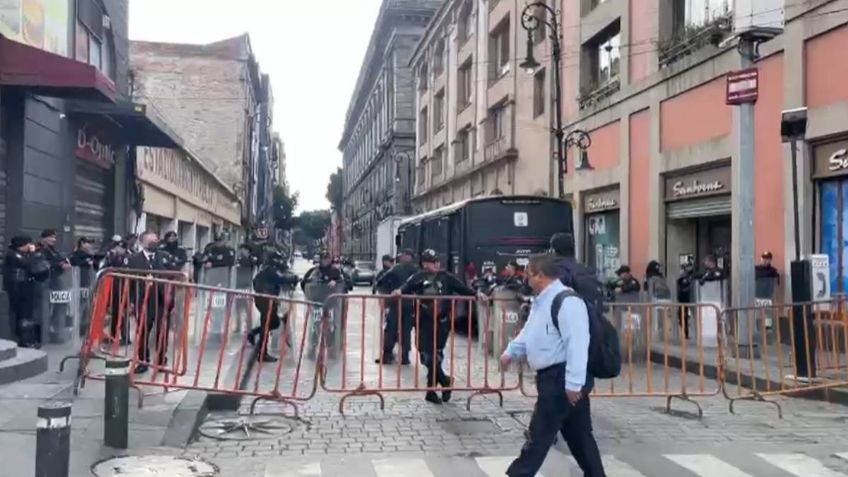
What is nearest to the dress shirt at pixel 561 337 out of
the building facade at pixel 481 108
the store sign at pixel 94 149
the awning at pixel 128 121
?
the awning at pixel 128 121

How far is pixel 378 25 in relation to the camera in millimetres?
74438

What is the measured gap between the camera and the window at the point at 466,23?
43.1 metres

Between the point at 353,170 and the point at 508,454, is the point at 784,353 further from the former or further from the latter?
the point at 353,170

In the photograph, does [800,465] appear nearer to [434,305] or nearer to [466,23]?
[434,305]

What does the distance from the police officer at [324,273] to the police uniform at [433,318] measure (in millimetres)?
4219

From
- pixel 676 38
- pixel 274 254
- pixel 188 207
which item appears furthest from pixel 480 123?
pixel 274 254

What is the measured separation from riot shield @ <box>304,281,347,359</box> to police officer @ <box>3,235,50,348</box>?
12.3 feet

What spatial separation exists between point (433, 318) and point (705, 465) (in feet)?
12.0

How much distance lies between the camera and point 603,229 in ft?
84.7

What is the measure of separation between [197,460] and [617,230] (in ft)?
62.6

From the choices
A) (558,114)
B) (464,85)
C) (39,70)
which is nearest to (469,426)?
(39,70)

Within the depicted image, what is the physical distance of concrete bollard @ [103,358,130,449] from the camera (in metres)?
6.91

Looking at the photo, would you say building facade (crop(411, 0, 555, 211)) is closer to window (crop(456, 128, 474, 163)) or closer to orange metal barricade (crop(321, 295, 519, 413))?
window (crop(456, 128, 474, 163))

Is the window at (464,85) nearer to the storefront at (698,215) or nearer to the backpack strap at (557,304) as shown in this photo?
the storefront at (698,215)
